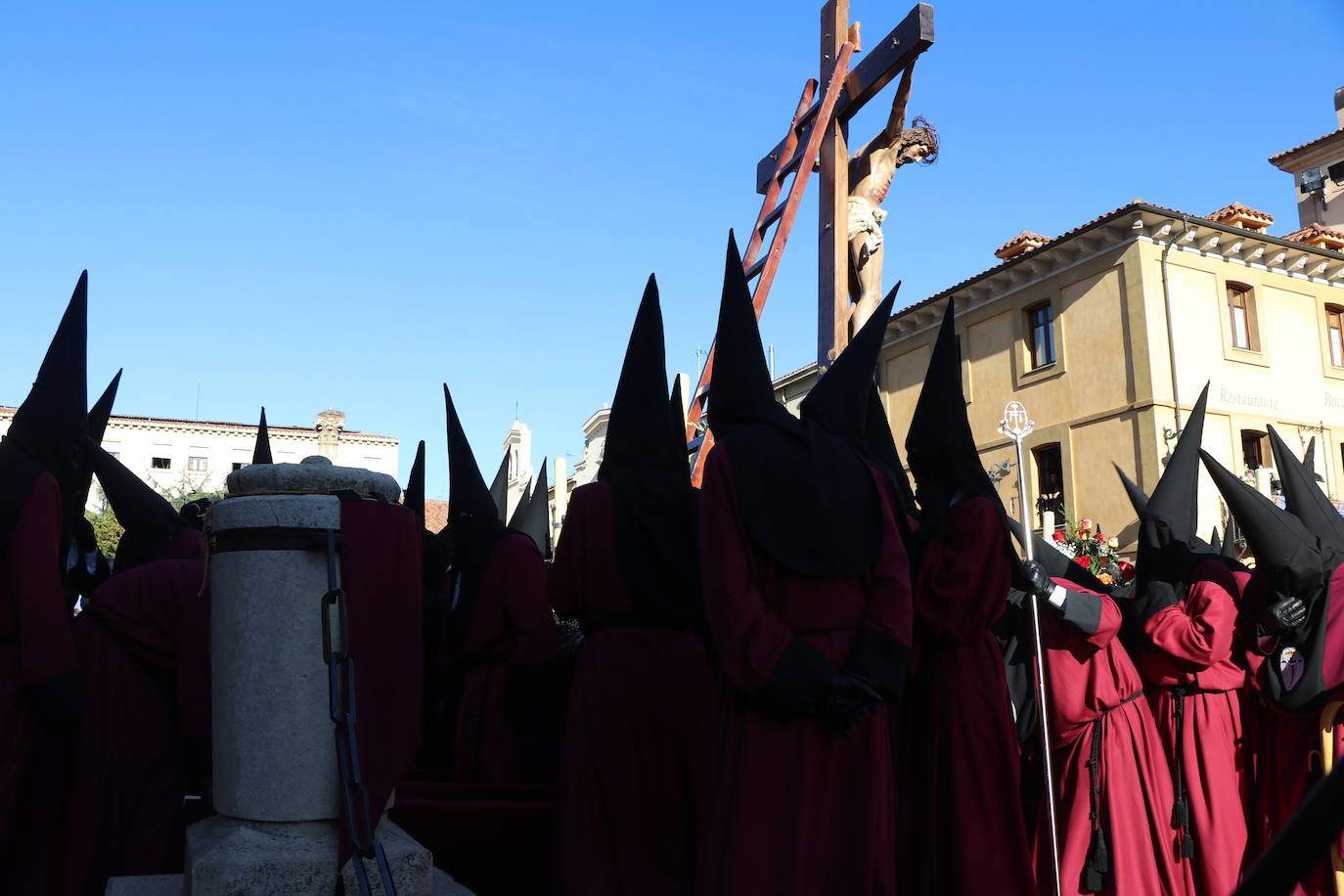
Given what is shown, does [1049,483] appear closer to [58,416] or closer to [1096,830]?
[1096,830]

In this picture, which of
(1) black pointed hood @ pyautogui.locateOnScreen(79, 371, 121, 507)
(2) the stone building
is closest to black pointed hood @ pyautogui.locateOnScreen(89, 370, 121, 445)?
(1) black pointed hood @ pyautogui.locateOnScreen(79, 371, 121, 507)

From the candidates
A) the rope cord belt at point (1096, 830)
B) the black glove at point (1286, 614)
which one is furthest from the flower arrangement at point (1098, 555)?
the rope cord belt at point (1096, 830)

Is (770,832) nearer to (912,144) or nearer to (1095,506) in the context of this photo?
(912,144)

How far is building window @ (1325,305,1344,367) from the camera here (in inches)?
960

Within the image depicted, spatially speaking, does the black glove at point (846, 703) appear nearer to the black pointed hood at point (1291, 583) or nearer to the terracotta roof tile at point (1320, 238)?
the black pointed hood at point (1291, 583)

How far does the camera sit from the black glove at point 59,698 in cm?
376

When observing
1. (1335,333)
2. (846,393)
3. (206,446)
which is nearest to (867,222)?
(846,393)

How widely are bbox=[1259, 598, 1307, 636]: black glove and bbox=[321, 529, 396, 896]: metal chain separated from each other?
14.7 ft

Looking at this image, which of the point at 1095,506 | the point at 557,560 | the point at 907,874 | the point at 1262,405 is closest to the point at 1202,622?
the point at 907,874

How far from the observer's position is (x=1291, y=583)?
17.9ft

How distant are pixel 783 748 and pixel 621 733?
1.25m

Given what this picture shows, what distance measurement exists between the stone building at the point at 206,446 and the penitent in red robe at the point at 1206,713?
47.7 metres

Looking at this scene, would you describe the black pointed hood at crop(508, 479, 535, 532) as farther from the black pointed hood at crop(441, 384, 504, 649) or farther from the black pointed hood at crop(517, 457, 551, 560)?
the black pointed hood at crop(441, 384, 504, 649)

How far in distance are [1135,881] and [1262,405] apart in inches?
812
